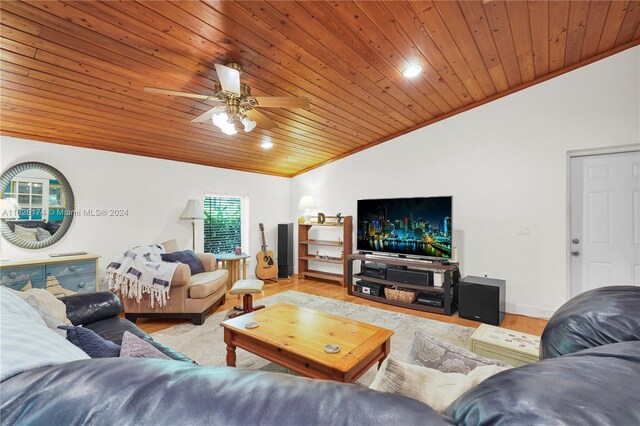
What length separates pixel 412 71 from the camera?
9.32 ft

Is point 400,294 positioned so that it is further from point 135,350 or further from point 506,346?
point 135,350

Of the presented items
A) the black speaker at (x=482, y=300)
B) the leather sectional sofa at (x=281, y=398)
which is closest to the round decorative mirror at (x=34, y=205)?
the leather sectional sofa at (x=281, y=398)

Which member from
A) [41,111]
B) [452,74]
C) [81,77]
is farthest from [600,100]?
[41,111]

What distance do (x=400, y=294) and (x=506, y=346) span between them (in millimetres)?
2172

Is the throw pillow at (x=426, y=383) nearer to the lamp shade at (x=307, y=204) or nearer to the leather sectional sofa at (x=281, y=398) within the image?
the leather sectional sofa at (x=281, y=398)

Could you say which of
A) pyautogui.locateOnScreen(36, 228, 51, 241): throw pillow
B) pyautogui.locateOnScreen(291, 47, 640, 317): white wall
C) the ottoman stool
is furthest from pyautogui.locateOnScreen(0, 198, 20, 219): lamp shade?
pyautogui.locateOnScreen(291, 47, 640, 317): white wall

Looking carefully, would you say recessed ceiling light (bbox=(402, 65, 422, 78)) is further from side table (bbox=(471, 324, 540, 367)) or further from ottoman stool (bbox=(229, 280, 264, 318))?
ottoman stool (bbox=(229, 280, 264, 318))

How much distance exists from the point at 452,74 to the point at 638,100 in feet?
6.49

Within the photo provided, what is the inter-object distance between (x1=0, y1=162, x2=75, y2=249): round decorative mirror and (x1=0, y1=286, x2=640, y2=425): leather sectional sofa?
375 centimetres

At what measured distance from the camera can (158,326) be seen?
3.23 metres

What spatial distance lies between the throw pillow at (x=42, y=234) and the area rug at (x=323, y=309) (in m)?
1.76

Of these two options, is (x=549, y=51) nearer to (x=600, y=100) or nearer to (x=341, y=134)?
(x=600, y=100)

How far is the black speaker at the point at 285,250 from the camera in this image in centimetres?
562

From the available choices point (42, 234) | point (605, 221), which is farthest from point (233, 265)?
point (605, 221)
